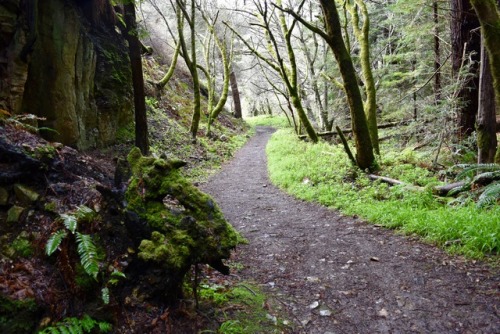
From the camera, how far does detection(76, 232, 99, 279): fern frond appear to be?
9.07 feet

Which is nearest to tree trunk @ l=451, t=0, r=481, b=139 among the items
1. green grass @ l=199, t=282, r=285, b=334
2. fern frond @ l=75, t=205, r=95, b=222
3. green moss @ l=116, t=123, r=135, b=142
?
green grass @ l=199, t=282, r=285, b=334

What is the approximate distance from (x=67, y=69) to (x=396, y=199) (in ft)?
25.4

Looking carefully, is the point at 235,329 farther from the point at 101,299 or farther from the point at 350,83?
the point at 350,83

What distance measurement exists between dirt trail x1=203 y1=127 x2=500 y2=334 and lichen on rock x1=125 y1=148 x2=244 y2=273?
1.25 meters

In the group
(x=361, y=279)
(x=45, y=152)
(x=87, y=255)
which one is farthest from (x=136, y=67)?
(x=361, y=279)

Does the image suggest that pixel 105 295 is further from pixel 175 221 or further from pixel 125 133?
pixel 125 133

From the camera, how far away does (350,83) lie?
8.89 metres

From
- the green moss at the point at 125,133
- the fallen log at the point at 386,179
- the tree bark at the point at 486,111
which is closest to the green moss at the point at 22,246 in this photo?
the green moss at the point at 125,133

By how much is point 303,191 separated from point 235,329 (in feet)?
20.4

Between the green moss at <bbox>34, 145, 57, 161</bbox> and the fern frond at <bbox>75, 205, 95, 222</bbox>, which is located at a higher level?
the green moss at <bbox>34, 145, 57, 161</bbox>

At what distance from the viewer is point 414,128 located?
10250 mm

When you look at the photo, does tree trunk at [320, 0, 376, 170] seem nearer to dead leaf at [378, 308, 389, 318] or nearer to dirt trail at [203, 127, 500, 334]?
dirt trail at [203, 127, 500, 334]

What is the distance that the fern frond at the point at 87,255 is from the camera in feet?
9.07

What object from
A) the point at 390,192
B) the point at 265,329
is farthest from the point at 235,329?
the point at 390,192
